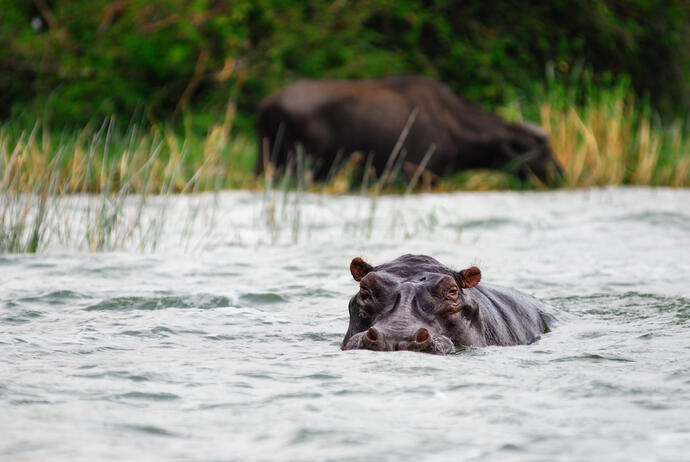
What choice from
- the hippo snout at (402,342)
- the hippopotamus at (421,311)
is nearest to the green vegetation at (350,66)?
the hippopotamus at (421,311)

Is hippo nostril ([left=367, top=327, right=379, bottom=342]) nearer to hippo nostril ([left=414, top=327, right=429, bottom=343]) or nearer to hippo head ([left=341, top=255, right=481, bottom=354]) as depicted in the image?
hippo head ([left=341, top=255, right=481, bottom=354])

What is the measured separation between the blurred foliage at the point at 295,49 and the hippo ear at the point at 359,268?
34.7ft

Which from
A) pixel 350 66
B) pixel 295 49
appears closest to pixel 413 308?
pixel 350 66

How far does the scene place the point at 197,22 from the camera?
1747 cm

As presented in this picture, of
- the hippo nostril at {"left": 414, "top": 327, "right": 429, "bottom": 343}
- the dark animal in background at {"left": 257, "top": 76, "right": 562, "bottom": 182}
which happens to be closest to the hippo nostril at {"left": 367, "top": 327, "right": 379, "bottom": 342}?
the hippo nostril at {"left": 414, "top": 327, "right": 429, "bottom": 343}

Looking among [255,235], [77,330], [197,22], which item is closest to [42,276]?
[77,330]

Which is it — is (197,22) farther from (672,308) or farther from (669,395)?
(669,395)

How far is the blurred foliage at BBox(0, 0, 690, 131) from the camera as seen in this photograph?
17.2m

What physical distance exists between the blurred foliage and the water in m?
7.72

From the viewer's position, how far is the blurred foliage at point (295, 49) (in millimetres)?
17156

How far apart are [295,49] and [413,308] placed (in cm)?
1420

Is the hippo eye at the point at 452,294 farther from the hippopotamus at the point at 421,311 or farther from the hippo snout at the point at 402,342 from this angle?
the hippo snout at the point at 402,342

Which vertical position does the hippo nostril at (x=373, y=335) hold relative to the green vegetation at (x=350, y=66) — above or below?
below

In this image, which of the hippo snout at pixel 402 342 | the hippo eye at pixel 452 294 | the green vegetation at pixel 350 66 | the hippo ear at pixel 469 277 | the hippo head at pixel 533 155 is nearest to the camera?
the hippo snout at pixel 402 342
